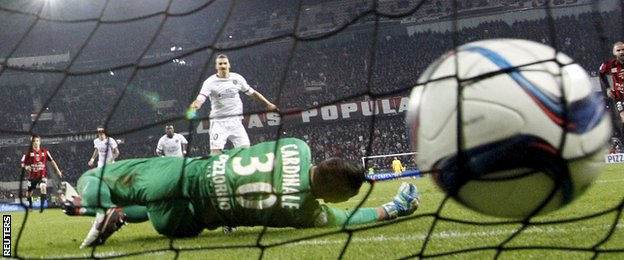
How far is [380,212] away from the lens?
140 inches

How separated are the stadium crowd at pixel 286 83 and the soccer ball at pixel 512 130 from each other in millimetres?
12363

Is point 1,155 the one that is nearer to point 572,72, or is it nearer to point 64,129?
point 64,129

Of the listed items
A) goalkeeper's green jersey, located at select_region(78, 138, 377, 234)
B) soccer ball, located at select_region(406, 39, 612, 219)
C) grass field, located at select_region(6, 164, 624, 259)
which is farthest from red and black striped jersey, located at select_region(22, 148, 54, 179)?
soccer ball, located at select_region(406, 39, 612, 219)

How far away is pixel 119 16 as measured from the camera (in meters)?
17.4

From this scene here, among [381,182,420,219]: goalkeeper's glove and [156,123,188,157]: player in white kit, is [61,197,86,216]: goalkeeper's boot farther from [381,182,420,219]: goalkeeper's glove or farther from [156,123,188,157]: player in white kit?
[156,123,188,157]: player in white kit

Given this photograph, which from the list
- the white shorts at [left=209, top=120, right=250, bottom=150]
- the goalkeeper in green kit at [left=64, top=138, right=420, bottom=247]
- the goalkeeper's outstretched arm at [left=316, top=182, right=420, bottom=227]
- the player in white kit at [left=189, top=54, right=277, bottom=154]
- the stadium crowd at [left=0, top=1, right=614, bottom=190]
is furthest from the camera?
the stadium crowd at [left=0, top=1, right=614, bottom=190]

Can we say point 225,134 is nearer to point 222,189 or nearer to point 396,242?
point 222,189

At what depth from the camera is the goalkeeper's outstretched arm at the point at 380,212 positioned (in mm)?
3398

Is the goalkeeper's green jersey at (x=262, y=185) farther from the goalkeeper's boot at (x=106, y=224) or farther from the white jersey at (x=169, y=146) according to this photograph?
the white jersey at (x=169, y=146)

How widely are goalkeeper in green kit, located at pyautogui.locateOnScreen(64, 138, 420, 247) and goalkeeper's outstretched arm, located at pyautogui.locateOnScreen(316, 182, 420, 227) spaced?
0.01m

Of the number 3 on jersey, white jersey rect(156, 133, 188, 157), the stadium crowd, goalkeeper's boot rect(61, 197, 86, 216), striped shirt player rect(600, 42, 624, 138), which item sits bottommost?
goalkeeper's boot rect(61, 197, 86, 216)

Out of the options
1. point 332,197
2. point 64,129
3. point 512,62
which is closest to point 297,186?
point 332,197

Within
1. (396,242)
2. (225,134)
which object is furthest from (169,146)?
(396,242)

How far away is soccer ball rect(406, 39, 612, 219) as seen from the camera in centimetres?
163
